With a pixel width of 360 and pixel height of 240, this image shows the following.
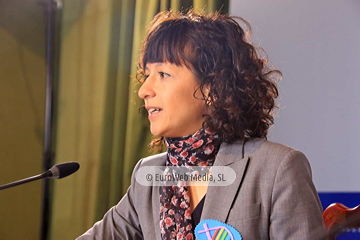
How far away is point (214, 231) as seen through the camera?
900 millimetres

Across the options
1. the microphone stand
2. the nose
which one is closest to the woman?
the nose

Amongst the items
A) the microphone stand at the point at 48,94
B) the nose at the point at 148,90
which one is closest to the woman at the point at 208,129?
the nose at the point at 148,90

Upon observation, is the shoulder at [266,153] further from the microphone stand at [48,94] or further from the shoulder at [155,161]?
the microphone stand at [48,94]

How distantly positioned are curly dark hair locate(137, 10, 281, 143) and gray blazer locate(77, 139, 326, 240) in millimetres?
80

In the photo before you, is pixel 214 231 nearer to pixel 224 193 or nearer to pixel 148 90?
pixel 224 193

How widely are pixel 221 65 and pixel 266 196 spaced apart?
378mm

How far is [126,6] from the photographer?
61.2 inches

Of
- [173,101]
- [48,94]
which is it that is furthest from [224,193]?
[48,94]

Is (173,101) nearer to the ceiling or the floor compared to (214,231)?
nearer to the ceiling

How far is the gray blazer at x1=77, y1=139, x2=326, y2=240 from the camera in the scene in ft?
2.73

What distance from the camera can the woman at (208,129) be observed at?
890 millimetres

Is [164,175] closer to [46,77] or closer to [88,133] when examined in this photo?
[88,133]

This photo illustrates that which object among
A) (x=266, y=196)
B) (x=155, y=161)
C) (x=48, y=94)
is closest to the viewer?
(x=266, y=196)

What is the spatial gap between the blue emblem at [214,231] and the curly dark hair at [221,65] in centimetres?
23
